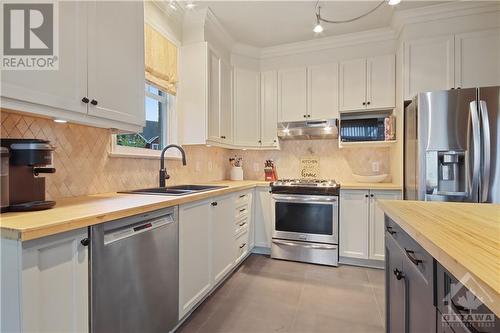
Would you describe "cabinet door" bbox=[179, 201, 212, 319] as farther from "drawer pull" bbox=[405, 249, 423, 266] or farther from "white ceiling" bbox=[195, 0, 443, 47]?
"white ceiling" bbox=[195, 0, 443, 47]

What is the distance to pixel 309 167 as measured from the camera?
11.9ft

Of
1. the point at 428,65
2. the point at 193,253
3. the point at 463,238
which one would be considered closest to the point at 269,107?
the point at 428,65

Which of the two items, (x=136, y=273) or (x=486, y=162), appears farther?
(x=486, y=162)

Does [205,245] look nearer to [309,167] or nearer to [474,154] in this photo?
[309,167]

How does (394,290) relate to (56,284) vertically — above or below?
below

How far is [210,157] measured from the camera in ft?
11.0

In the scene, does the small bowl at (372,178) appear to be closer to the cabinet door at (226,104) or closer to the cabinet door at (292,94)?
the cabinet door at (292,94)

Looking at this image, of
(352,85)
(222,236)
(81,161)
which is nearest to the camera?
(81,161)

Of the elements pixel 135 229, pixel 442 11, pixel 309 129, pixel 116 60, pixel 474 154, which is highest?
pixel 442 11

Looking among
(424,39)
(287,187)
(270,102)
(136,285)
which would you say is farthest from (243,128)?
(136,285)

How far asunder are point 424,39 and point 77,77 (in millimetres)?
3157

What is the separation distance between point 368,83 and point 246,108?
1534mm

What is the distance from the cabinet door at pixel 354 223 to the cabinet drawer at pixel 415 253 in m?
1.58

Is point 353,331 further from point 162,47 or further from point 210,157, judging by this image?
point 162,47
